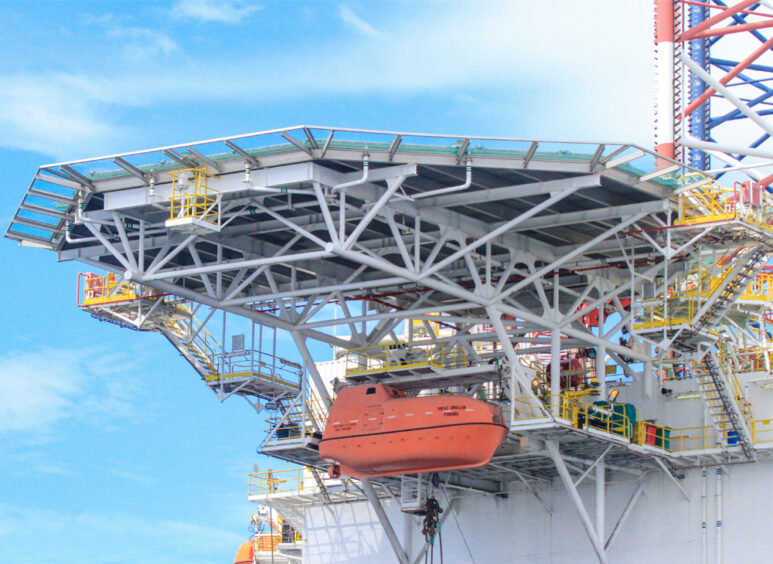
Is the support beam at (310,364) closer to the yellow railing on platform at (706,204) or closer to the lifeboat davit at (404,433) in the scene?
the lifeboat davit at (404,433)

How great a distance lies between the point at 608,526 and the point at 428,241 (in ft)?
42.2

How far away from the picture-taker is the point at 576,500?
5216cm

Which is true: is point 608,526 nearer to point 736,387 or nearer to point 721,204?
point 736,387

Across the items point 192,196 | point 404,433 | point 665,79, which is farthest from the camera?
point 665,79

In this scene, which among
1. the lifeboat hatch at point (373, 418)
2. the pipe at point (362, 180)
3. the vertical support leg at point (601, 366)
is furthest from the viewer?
the vertical support leg at point (601, 366)

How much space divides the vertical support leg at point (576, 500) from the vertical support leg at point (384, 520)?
27.0 feet

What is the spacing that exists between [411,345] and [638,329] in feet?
29.1

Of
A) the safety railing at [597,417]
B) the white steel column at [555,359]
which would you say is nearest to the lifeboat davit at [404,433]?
the safety railing at [597,417]

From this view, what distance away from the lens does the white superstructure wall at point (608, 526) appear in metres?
53.5

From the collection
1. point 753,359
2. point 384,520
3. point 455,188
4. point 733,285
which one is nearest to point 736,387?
point 753,359

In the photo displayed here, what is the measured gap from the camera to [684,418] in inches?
2192

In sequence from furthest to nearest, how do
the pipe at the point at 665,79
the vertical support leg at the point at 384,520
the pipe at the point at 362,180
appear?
the pipe at the point at 665,79
the vertical support leg at the point at 384,520
the pipe at the point at 362,180

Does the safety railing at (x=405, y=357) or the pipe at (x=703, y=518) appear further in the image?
the pipe at (x=703, y=518)

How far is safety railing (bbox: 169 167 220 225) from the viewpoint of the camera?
155 feet
